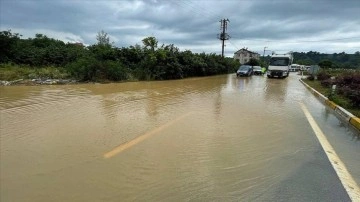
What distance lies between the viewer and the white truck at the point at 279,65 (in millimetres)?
36450

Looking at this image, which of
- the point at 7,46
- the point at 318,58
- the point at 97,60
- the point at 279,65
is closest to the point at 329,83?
the point at 279,65

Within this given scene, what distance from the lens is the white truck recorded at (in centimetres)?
3645

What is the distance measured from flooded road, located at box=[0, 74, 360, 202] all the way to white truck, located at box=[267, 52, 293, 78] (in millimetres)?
27879

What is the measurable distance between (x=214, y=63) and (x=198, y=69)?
6826 millimetres

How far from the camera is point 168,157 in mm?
5395

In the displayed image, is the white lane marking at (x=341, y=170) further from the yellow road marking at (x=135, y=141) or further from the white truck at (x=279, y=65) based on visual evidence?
the white truck at (x=279, y=65)

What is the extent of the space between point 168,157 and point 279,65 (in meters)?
33.9

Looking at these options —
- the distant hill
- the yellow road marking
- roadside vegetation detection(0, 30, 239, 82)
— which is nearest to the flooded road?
the yellow road marking

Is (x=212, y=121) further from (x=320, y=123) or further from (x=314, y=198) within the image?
(x=314, y=198)

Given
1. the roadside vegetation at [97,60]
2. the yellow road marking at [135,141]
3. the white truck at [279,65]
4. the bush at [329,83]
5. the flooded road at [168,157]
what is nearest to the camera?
the flooded road at [168,157]

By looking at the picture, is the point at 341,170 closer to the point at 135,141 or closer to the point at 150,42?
the point at 135,141

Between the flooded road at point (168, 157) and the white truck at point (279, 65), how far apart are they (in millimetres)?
27879

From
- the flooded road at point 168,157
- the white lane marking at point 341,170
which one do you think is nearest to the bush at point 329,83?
the flooded road at point 168,157

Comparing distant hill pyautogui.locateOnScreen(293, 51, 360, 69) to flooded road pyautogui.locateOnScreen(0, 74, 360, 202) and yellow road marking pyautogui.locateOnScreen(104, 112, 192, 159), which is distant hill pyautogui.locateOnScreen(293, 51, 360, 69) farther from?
yellow road marking pyautogui.locateOnScreen(104, 112, 192, 159)
